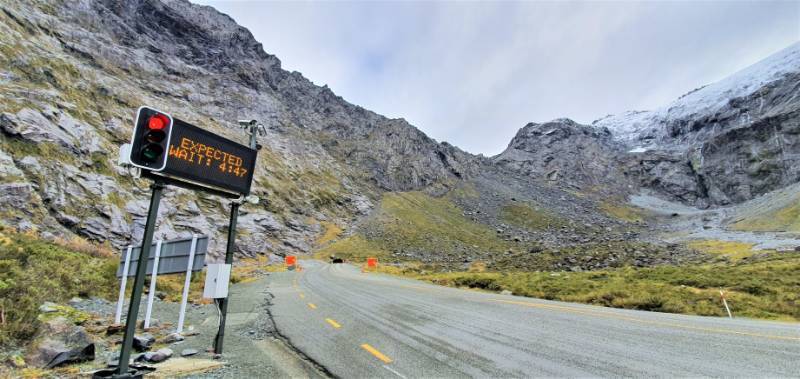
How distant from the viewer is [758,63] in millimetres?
173750

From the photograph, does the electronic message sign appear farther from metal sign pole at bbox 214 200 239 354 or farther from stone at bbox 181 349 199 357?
stone at bbox 181 349 199 357

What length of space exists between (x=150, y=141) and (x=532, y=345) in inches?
333

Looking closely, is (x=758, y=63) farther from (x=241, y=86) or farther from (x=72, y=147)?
(x=72, y=147)

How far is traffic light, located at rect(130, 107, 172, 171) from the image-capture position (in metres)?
5.84

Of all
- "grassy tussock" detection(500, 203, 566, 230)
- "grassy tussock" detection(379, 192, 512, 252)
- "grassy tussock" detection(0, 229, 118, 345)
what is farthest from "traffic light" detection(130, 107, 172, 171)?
"grassy tussock" detection(500, 203, 566, 230)

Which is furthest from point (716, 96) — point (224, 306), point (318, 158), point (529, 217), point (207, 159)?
point (224, 306)

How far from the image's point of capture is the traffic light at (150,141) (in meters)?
5.84

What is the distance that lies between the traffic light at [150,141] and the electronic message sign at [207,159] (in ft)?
1.26

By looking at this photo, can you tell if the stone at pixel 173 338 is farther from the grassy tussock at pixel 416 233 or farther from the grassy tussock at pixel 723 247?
the grassy tussock at pixel 723 247

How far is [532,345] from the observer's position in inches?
282

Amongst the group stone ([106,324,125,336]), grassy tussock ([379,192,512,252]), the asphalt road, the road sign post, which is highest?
grassy tussock ([379,192,512,252])

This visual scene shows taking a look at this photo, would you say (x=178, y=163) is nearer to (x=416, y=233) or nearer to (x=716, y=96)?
(x=416, y=233)

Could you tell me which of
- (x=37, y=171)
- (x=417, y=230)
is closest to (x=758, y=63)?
(x=417, y=230)

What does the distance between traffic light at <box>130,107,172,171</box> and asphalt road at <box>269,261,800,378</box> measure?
16.4 ft
